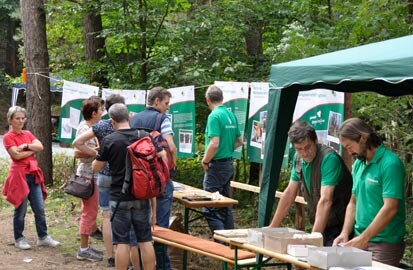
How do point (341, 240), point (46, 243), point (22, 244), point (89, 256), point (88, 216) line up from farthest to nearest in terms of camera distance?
1. point (46, 243)
2. point (22, 244)
3. point (89, 256)
4. point (88, 216)
5. point (341, 240)

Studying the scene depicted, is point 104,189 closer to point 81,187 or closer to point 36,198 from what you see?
point 81,187

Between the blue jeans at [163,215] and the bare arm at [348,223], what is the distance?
2.44 m

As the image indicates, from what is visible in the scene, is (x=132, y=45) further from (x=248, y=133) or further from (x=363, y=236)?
(x=363, y=236)

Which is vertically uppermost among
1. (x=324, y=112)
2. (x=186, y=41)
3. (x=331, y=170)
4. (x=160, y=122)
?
(x=186, y=41)

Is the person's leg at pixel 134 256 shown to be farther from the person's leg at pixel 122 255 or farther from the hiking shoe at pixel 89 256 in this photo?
the hiking shoe at pixel 89 256

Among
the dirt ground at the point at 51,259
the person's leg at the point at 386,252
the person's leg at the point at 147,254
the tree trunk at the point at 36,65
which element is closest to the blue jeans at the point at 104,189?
the dirt ground at the point at 51,259

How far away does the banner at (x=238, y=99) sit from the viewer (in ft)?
30.9

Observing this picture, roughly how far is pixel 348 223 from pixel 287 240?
59 centimetres

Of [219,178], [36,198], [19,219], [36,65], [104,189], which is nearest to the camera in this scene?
[104,189]

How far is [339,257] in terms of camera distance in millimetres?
4656

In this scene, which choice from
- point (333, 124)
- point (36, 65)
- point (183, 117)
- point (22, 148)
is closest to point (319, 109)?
point (333, 124)

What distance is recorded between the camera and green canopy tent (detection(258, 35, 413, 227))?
480cm

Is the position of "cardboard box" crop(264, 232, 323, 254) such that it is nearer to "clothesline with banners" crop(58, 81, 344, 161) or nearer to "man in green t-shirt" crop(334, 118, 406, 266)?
"man in green t-shirt" crop(334, 118, 406, 266)

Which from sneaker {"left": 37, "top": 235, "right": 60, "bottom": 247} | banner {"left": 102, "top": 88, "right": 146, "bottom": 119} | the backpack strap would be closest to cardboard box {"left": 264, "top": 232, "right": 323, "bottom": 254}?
the backpack strap
